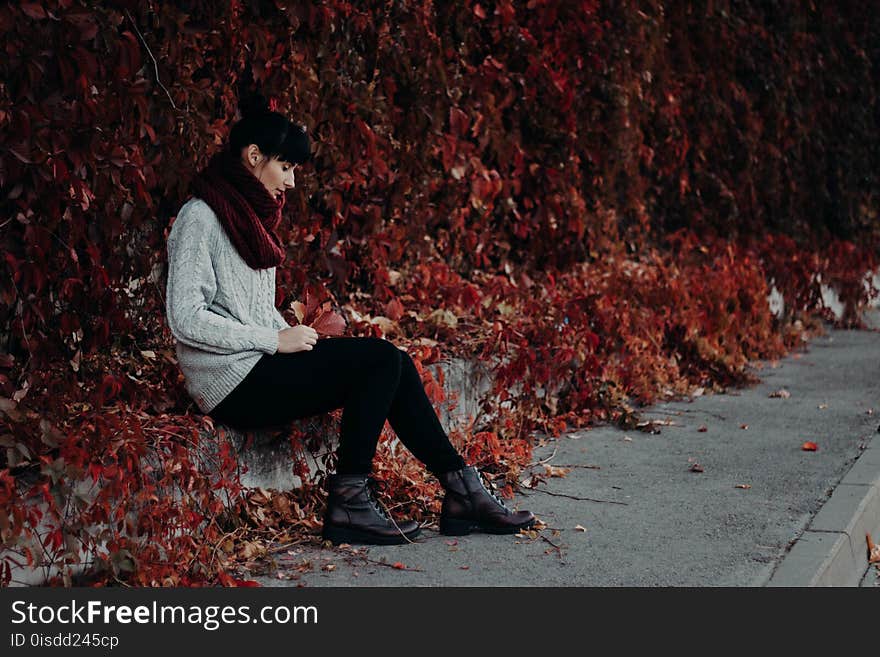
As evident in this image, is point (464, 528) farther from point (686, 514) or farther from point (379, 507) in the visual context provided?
point (686, 514)

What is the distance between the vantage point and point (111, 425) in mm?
4184

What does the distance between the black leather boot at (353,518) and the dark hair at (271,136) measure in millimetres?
1220

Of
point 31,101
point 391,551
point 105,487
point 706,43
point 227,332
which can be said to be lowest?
point 391,551

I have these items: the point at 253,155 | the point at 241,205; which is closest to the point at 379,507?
the point at 241,205

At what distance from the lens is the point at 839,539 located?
15.5 feet

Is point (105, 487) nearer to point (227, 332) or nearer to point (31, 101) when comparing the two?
point (227, 332)

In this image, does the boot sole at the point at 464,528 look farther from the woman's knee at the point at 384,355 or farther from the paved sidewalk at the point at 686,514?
the woman's knee at the point at 384,355

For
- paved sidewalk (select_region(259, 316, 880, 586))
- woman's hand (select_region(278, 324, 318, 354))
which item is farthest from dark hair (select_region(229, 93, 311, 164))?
paved sidewalk (select_region(259, 316, 880, 586))

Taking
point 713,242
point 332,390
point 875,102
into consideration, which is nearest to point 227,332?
point 332,390

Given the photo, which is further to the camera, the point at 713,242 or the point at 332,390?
the point at 713,242

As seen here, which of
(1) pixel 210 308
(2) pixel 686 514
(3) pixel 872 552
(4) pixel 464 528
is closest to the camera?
(1) pixel 210 308

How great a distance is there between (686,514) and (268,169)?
7.05 feet

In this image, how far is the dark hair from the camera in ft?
15.4

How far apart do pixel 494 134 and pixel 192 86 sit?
2832 millimetres
